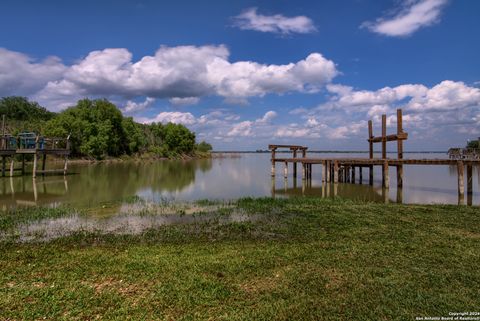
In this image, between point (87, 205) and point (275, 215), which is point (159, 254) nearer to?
point (275, 215)

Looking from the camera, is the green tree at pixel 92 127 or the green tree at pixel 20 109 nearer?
the green tree at pixel 92 127

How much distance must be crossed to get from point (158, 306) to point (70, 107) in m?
70.2

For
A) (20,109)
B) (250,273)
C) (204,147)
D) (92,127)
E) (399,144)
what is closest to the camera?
(250,273)

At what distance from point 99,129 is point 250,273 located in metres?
62.8

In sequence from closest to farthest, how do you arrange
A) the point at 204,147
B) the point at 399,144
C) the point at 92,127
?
the point at 399,144 → the point at 92,127 → the point at 204,147

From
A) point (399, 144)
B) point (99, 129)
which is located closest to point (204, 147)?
point (99, 129)

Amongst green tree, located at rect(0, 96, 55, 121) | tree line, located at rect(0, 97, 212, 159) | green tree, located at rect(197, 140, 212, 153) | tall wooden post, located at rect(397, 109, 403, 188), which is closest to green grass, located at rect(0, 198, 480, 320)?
tall wooden post, located at rect(397, 109, 403, 188)

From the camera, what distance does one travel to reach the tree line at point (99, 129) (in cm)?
5969

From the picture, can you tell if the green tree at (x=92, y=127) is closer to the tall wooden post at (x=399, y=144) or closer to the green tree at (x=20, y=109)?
the green tree at (x=20, y=109)

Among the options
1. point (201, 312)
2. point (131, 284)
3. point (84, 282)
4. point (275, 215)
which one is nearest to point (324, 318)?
point (201, 312)

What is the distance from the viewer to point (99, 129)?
62469 millimetres

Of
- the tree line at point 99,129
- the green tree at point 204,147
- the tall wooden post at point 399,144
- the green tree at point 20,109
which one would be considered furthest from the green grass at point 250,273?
the green tree at point 204,147

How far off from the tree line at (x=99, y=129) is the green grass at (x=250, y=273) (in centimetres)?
5426

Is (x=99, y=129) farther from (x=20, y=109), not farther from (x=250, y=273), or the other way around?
(x=250, y=273)
